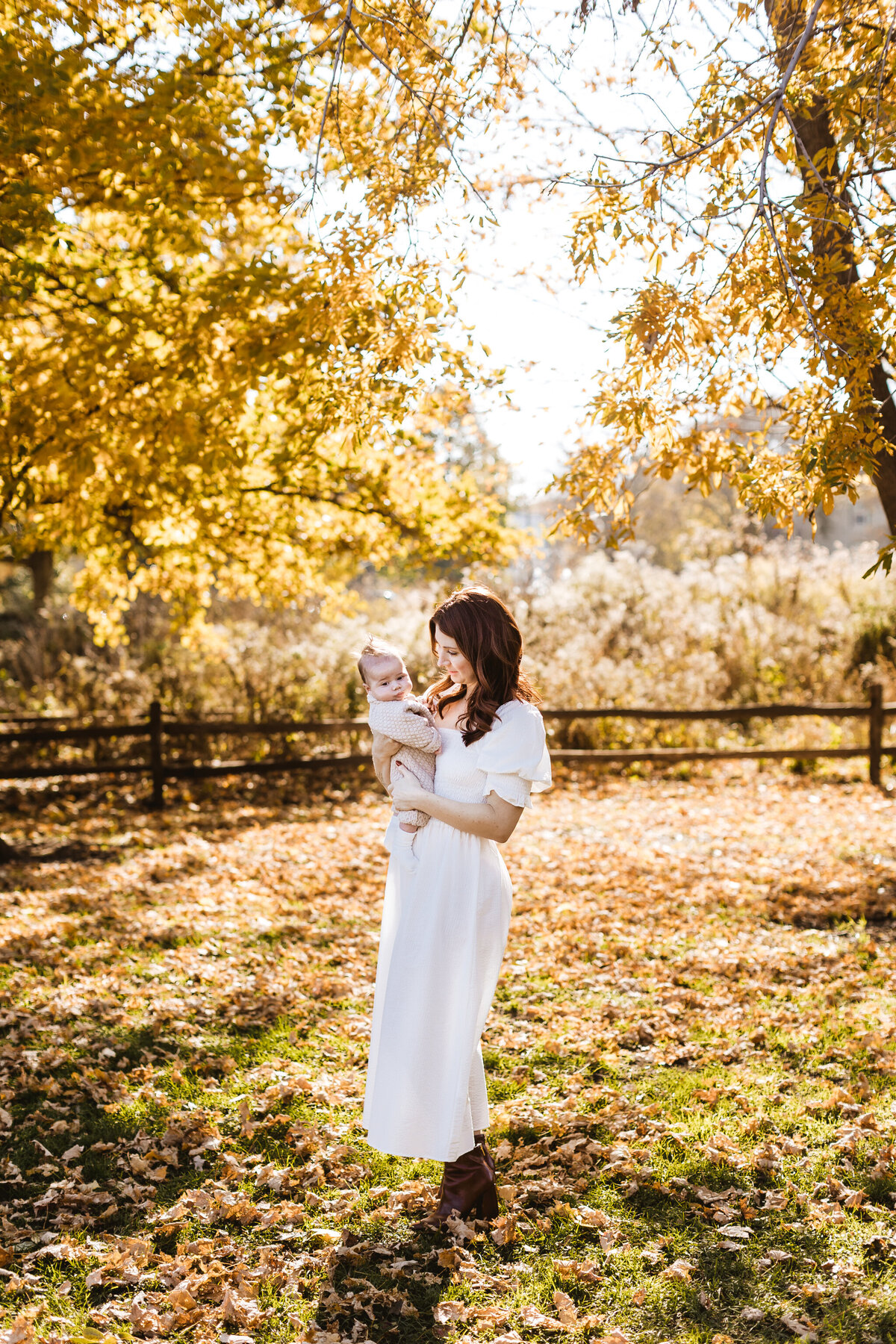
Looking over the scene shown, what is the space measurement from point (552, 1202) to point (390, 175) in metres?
4.90

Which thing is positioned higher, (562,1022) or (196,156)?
(196,156)

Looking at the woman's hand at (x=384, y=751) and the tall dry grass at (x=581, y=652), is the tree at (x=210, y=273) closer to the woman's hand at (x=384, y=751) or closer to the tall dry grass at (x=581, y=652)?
the woman's hand at (x=384, y=751)

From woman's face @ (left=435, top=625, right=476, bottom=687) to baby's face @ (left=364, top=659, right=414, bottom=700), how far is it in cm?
14

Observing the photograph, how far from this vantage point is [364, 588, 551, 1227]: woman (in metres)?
3.14

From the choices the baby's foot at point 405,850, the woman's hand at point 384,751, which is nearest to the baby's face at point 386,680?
the woman's hand at point 384,751

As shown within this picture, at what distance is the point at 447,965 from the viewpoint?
318 centimetres

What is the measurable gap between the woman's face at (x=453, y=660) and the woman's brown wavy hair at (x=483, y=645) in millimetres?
17

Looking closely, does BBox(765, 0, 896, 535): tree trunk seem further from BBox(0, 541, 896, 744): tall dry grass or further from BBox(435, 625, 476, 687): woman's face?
BBox(0, 541, 896, 744): tall dry grass

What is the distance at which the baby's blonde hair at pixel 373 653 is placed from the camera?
131 inches

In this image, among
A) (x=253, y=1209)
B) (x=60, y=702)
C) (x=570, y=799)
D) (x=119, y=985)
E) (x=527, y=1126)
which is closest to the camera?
(x=253, y=1209)

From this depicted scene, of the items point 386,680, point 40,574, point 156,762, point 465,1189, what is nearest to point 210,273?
point 156,762

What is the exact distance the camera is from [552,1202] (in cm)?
357

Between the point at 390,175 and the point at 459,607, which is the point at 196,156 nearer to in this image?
the point at 390,175

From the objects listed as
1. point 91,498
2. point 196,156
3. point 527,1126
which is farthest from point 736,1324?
point 91,498
